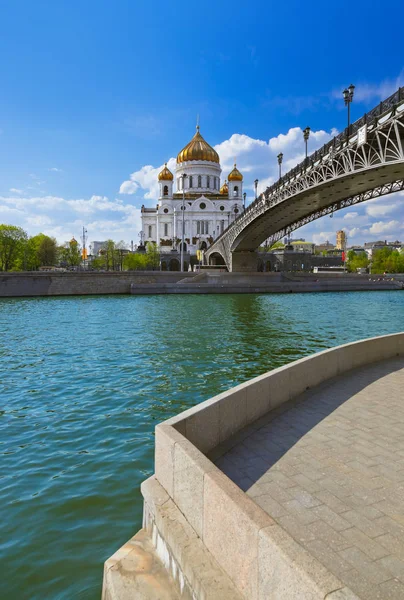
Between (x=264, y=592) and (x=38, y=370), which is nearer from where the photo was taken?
(x=264, y=592)

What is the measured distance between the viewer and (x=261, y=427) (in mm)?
5238

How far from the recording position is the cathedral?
93312 millimetres

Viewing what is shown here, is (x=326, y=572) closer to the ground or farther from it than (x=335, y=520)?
farther from it

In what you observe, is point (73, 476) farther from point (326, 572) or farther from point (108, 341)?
point (108, 341)

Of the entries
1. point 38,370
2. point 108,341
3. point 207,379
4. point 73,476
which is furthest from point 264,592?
point 108,341

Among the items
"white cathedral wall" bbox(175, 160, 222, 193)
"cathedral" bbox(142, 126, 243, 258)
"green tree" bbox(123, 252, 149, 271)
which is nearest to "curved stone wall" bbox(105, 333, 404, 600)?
"green tree" bbox(123, 252, 149, 271)

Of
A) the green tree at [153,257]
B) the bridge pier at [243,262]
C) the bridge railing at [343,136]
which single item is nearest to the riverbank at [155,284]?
the bridge pier at [243,262]

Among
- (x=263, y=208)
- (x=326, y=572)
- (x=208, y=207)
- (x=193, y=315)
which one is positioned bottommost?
(x=193, y=315)

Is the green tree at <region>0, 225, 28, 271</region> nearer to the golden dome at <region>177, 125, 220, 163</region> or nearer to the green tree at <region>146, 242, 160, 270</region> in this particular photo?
the green tree at <region>146, 242, 160, 270</region>

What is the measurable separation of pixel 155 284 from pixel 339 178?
21749 millimetres

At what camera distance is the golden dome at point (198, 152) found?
95250mm

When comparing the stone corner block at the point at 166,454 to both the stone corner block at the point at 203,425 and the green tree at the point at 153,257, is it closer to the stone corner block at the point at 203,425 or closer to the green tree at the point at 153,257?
the stone corner block at the point at 203,425

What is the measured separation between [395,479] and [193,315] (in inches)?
822

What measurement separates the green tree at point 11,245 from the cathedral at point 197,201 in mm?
37023
